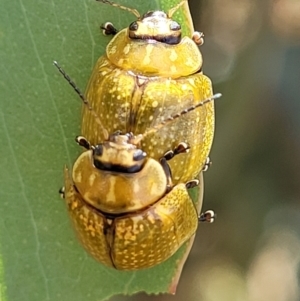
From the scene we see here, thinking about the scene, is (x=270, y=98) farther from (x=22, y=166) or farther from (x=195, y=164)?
(x=22, y=166)

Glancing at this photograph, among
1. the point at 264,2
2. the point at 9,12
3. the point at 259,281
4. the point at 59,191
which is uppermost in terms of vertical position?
the point at 9,12

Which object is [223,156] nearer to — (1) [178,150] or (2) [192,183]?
(2) [192,183]

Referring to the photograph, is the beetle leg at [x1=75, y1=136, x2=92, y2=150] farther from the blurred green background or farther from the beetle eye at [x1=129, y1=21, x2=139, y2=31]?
the beetle eye at [x1=129, y1=21, x2=139, y2=31]

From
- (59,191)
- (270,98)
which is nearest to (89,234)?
(59,191)

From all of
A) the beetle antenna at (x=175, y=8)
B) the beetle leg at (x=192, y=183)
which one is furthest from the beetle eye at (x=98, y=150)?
the beetle antenna at (x=175, y=8)

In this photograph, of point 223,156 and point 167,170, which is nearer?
point 167,170

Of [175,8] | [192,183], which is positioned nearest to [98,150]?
[192,183]
